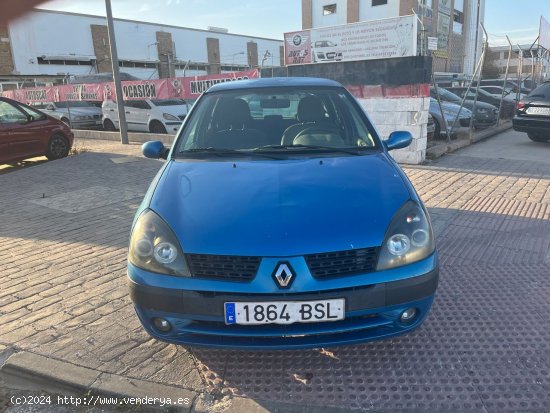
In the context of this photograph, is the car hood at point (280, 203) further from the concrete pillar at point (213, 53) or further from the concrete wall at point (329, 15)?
the concrete pillar at point (213, 53)

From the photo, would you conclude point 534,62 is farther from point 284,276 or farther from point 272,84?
point 284,276

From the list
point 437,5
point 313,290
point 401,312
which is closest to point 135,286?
point 313,290

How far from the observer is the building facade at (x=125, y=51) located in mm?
33625

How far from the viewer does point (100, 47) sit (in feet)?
132

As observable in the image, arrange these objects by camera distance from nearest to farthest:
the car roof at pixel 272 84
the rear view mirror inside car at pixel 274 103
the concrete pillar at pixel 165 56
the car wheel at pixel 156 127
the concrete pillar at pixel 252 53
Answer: the rear view mirror inside car at pixel 274 103
the car roof at pixel 272 84
the car wheel at pixel 156 127
the concrete pillar at pixel 165 56
the concrete pillar at pixel 252 53

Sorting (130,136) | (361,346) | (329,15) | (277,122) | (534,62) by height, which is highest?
(329,15)

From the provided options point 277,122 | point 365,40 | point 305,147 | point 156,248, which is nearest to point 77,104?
point 365,40

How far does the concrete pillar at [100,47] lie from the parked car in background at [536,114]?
38.6 metres

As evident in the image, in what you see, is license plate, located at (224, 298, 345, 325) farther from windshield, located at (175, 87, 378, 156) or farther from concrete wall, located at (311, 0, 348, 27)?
concrete wall, located at (311, 0, 348, 27)

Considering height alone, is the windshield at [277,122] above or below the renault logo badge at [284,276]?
above

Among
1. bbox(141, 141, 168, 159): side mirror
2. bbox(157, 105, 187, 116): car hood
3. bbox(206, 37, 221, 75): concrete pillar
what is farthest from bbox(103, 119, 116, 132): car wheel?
bbox(206, 37, 221, 75): concrete pillar

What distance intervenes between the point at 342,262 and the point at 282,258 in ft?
1.01

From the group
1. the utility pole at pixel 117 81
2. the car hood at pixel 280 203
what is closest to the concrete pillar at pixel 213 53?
the utility pole at pixel 117 81

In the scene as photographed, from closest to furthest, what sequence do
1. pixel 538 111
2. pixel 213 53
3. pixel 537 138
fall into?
1. pixel 538 111
2. pixel 537 138
3. pixel 213 53
